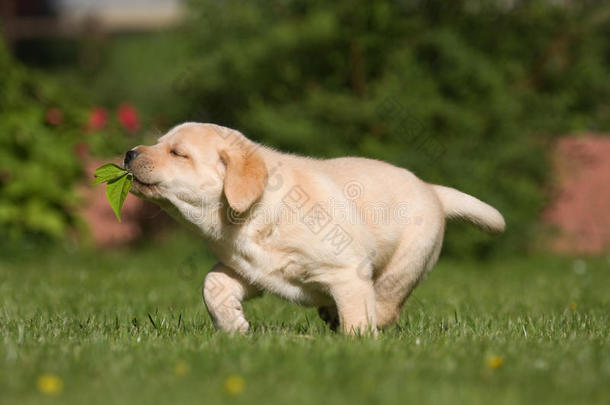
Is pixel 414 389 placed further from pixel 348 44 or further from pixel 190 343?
pixel 348 44

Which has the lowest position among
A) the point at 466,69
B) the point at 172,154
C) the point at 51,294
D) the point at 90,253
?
the point at 90,253

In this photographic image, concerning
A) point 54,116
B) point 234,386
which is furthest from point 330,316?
point 54,116

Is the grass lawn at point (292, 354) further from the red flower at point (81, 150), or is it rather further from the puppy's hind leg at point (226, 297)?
the red flower at point (81, 150)

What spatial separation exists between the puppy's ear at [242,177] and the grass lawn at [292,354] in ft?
2.14

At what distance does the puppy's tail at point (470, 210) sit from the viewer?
4781 mm

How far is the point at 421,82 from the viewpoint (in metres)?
9.58

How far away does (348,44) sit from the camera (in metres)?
9.62

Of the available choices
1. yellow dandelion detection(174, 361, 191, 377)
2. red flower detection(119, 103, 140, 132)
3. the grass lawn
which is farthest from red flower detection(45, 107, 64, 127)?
yellow dandelion detection(174, 361, 191, 377)

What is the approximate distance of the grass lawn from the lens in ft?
9.00

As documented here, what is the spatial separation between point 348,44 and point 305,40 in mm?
546

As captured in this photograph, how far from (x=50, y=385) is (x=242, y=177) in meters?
1.48

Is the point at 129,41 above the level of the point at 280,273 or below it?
below

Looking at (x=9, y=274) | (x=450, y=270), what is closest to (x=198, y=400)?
(x=9, y=274)

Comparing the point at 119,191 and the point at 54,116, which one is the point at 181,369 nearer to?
the point at 119,191
